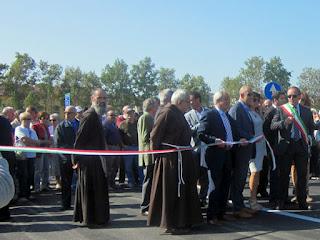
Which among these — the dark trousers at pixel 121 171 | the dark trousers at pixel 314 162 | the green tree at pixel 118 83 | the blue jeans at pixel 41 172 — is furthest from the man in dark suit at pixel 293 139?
the green tree at pixel 118 83

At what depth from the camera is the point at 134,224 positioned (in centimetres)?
746

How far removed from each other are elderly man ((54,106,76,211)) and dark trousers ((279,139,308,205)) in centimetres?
375

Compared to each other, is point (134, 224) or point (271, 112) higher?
point (271, 112)

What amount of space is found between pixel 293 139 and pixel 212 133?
160 centimetres

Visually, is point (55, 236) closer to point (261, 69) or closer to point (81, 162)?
point (81, 162)

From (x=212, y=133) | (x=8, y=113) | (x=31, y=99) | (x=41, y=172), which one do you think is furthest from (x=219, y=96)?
(x=31, y=99)

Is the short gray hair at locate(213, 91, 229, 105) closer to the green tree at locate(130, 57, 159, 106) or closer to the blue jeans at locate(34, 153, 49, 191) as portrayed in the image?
the blue jeans at locate(34, 153, 49, 191)

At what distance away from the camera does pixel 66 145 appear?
930 centimetres

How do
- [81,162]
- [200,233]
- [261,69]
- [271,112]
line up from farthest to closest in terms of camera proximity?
[261,69]
[271,112]
[81,162]
[200,233]

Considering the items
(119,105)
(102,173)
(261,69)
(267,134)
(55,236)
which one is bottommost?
(55,236)

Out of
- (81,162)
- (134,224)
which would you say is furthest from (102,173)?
(134,224)

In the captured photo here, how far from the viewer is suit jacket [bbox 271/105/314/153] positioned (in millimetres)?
8234

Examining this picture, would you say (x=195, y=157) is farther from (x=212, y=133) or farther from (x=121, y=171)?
(x=121, y=171)

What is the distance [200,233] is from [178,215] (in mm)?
387
